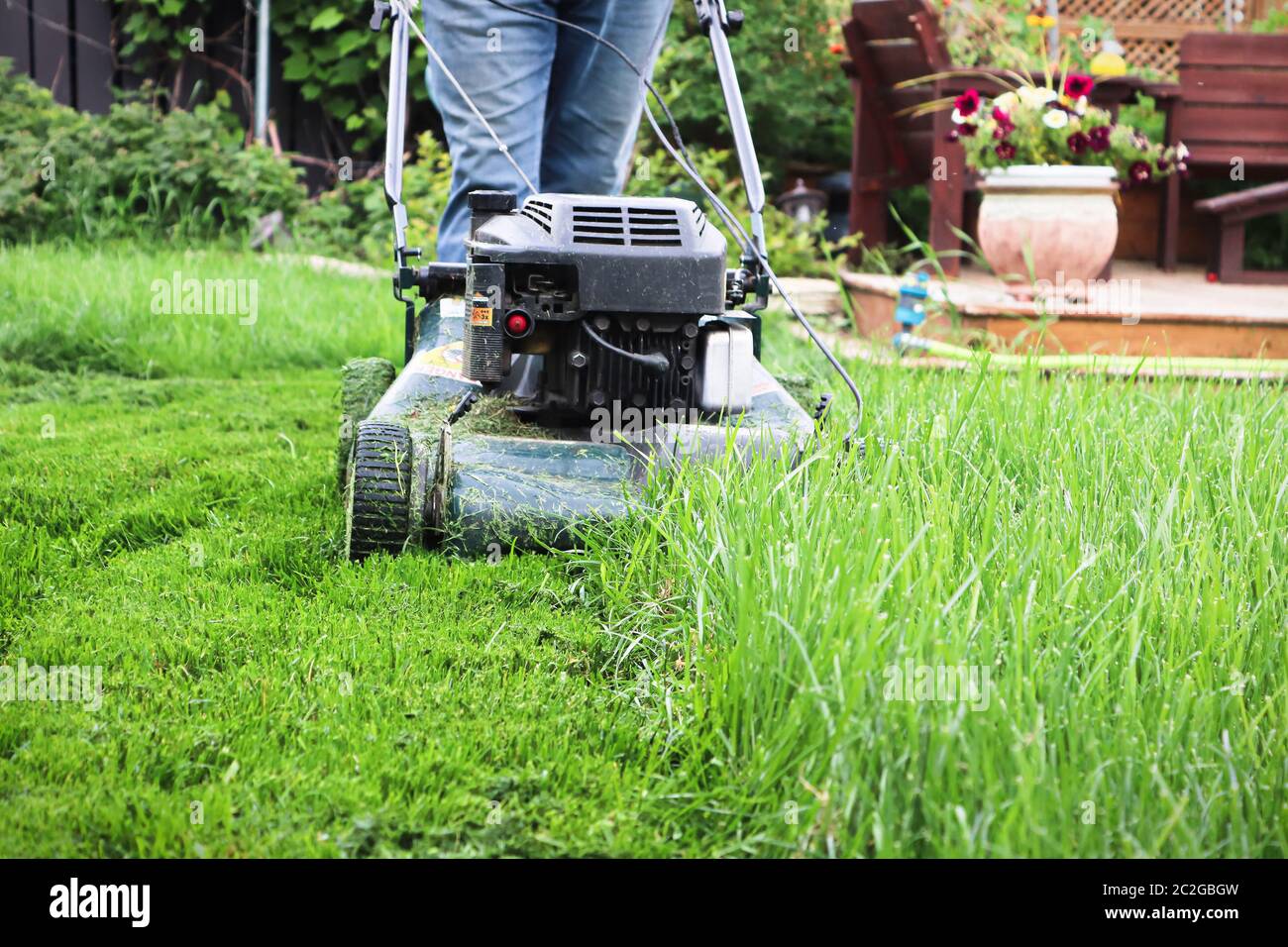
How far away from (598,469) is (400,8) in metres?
1.19

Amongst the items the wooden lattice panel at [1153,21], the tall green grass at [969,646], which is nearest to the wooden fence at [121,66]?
the wooden lattice panel at [1153,21]

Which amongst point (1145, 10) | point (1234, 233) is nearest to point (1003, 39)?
point (1234, 233)

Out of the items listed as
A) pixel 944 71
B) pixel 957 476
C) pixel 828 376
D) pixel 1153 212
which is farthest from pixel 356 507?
pixel 1153 212

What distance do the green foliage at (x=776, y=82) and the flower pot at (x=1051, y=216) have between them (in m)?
2.38

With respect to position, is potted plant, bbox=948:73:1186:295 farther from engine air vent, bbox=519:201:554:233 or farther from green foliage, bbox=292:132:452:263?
engine air vent, bbox=519:201:554:233

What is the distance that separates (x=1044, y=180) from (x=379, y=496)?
3350mm

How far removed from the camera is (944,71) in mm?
5543

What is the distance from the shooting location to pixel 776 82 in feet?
24.2

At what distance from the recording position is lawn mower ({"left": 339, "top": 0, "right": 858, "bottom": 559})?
2258 millimetres

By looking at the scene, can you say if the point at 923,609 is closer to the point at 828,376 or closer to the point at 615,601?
the point at 615,601

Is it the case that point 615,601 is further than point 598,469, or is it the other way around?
point 598,469

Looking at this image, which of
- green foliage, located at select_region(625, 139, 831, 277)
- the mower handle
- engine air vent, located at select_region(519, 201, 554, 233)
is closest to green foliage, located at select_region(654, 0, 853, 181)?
green foliage, located at select_region(625, 139, 831, 277)

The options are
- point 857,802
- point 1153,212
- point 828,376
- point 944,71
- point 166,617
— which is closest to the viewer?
point 857,802

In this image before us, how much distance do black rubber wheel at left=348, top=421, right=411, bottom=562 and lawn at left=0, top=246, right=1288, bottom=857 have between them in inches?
3.2
